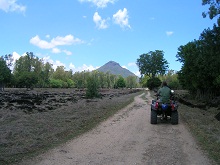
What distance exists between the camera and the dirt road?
7.63 m

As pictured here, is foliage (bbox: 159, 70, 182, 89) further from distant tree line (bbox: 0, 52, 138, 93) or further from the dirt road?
the dirt road

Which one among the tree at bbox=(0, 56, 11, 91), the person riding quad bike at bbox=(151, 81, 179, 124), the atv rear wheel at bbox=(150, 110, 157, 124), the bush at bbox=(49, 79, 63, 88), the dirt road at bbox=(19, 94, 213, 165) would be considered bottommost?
the dirt road at bbox=(19, 94, 213, 165)

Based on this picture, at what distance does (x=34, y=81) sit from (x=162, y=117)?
108 m

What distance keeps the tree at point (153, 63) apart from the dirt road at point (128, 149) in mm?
113779

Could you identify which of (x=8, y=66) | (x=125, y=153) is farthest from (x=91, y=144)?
(x=8, y=66)

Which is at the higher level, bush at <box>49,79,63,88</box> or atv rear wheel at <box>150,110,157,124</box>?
bush at <box>49,79,63,88</box>

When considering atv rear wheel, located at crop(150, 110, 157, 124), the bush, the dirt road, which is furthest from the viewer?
the bush

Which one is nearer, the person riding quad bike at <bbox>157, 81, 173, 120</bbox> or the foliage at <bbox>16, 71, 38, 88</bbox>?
the person riding quad bike at <bbox>157, 81, 173, 120</bbox>

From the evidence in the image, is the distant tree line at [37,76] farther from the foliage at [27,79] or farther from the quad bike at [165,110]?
the quad bike at [165,110]

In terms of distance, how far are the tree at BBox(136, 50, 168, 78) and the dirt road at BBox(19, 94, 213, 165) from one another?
113779 mm

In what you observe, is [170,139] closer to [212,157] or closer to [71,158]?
[212,157]

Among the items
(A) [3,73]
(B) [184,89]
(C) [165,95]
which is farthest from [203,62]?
(A) [3,73]

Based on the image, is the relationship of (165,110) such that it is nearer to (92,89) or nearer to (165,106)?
(165,106)

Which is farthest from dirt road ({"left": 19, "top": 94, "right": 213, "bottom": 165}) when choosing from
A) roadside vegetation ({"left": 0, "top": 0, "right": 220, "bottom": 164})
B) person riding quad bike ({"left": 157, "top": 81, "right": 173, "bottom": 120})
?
person riding quad bike ({"left": 157, "top": 81, "right": 173, "bottom": 120})
